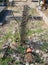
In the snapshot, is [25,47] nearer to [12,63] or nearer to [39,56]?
[39,56]

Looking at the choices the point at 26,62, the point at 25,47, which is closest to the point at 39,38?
the point at 25,47

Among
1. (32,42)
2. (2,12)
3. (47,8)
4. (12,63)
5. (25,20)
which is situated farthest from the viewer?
(47,8)

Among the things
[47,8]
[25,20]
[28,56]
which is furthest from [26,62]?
[47,8]

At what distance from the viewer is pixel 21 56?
22.1 feet

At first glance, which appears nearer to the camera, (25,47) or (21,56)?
(21,56)

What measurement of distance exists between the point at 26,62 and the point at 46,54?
1.01 metres

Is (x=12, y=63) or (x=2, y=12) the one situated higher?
(x=12, y=63)

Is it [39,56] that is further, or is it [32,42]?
[32,42]

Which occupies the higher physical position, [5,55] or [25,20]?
[5,55]

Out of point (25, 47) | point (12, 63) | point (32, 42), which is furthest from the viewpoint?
point (32, 42)

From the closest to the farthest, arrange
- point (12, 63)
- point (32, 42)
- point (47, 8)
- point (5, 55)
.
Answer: point (12, 63) < point (5, 55) < point (32, 42) < point (47, 8)

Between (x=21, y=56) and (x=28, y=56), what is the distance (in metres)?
0.28

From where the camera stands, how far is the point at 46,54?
23.2ft

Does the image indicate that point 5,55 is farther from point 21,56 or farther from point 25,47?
point 25,47
